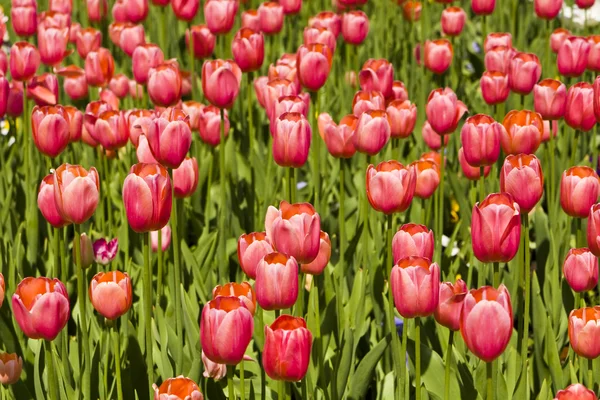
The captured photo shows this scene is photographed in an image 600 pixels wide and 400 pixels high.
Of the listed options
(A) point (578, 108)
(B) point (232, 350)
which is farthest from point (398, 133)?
(B) point (232, 350)

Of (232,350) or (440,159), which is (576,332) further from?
(440,159)

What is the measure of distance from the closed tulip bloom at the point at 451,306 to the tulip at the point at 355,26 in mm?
1978

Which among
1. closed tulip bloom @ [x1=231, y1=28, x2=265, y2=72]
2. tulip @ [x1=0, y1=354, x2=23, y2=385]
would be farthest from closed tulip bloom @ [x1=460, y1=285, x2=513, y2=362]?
closed tulip bloom @ [x1=231, y1=28, x2=265, y2=72]

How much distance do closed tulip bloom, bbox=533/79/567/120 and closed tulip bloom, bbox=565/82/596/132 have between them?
8cm

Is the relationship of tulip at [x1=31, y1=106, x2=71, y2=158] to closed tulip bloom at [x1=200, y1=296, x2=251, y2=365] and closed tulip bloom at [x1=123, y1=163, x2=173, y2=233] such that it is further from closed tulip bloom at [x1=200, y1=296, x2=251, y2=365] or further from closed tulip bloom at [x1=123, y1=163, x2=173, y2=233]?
closed tulip bloom at [x1=200, y1=296, x2=251, y2=365]

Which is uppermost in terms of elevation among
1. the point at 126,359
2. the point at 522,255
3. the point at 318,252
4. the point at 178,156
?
the point at 178,156

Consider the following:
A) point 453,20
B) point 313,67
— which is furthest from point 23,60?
point 453,20

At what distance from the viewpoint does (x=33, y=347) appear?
103 inches

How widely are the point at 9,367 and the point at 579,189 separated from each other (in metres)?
1.34

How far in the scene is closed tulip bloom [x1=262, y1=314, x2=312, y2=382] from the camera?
169 centimetres

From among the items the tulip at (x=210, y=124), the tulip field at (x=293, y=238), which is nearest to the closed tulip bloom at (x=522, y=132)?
the tulip field at (x=293, y=238)

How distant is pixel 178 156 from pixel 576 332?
0.95 meters

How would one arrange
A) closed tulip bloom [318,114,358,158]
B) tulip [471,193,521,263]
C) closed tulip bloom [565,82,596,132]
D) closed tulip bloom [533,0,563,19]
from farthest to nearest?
closed tulip bloom [533,0,563,19], closed tulip bloom [565,82,596,132], closed tulip bloom [318,114,358,158], tulip [471,193,521,263]

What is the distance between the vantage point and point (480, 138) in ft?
8.08
